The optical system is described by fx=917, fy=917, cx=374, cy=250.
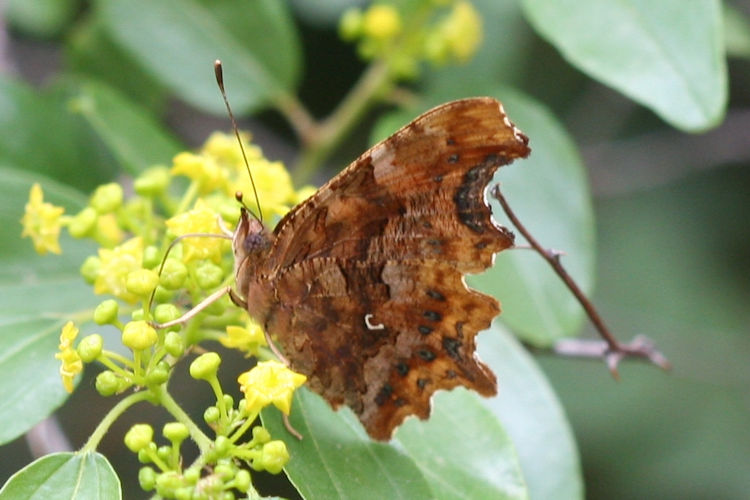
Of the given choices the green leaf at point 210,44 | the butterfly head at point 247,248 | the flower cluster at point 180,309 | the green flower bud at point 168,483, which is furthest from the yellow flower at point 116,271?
the green leaf at point 210,44

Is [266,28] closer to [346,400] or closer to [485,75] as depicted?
[485,75]

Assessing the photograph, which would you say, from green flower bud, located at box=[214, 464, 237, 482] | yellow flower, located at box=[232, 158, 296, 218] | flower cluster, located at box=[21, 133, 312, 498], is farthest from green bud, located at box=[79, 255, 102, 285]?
green flower bud, located at box=[214, 464, 237, 482]

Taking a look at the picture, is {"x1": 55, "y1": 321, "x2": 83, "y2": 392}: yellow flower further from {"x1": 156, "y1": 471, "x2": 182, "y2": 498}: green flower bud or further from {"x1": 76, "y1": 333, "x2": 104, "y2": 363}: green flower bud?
{"x1": 156, "y1": 471, "x2": 182, "y2": 498}: green flower bud

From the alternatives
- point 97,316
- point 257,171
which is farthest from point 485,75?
point 97,316

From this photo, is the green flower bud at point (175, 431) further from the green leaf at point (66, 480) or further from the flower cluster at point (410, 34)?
the flower cluster at point (410, 34)

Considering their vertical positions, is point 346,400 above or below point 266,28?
below

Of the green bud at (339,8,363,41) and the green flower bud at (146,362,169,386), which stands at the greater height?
the green bud at (339,8,363,41)
